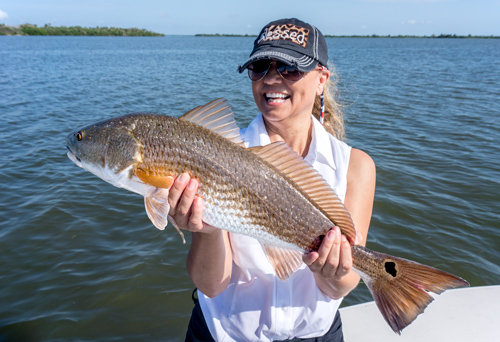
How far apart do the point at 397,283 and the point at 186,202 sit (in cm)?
133

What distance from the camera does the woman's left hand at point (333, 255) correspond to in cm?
212

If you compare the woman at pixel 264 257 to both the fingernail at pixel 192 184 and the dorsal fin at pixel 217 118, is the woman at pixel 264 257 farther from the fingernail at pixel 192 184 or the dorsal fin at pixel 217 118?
the dorsal fin at pixel 217 118

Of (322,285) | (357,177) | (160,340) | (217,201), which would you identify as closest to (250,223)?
(217,201)

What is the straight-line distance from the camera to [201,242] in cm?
238

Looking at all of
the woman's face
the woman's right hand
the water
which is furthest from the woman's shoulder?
the water

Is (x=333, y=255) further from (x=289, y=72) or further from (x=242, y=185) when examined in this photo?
(x=289, y=72)

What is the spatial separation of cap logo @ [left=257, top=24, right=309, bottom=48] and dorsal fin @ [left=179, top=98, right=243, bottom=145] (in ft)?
2.36

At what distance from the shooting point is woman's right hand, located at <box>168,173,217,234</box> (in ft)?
6.82

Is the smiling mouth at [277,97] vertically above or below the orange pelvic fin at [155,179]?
above

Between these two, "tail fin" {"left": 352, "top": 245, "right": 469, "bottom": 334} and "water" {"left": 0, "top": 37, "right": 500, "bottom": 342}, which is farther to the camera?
"water" {"left": 0, "top": 37, "right": 500, "bottom": 342}

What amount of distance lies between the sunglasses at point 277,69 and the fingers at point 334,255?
1107 mm

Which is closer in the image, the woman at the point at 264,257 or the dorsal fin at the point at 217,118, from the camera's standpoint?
the dorsal fin at the point at 217,118

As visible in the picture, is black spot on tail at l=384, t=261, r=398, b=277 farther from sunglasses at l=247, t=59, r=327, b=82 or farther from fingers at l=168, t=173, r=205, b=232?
sunglasses at l=247, t=59, r=327, b=82

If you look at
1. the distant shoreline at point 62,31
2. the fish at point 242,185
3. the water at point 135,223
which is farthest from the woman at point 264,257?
the distant shoreline at point 62,31
